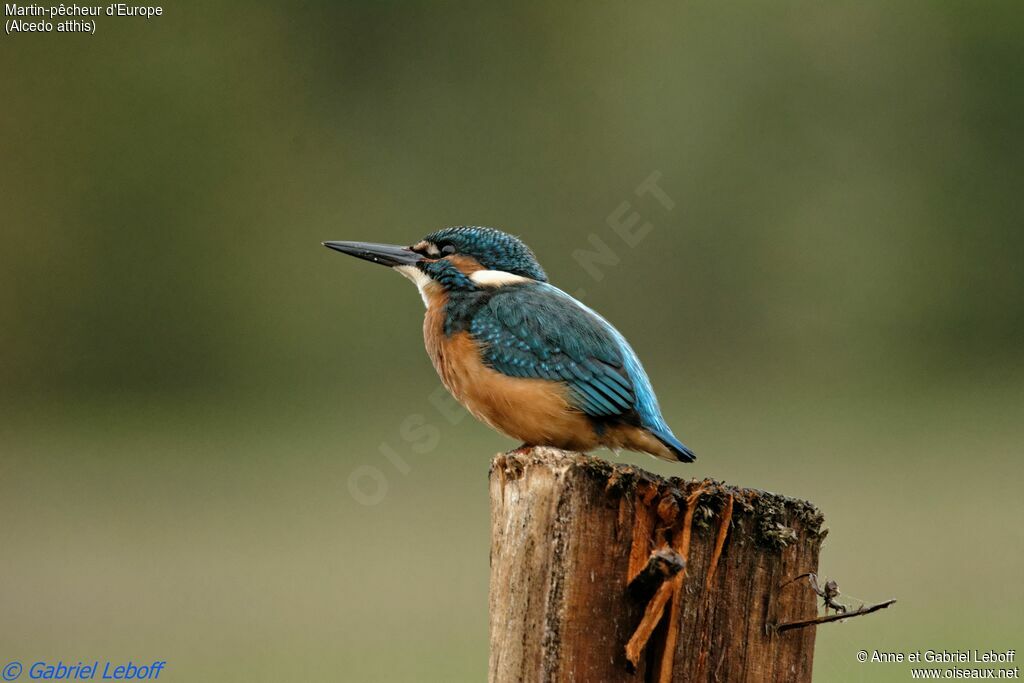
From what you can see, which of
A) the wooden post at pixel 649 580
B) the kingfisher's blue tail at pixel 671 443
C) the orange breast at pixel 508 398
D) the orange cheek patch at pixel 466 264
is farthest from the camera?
the orange cheek patch at pixel 466 264

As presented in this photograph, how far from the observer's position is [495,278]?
461 centimetres

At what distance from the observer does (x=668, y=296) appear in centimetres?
1434

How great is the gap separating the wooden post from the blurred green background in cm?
1045

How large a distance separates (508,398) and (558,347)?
235 mm

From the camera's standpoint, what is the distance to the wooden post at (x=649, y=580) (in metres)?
2.40

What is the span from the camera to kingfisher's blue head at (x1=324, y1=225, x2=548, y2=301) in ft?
15.2

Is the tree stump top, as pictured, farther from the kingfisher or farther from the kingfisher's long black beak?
the kingfisher's long black beak

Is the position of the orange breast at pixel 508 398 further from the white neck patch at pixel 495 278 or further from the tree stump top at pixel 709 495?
the tree stump top at pixel 709 495

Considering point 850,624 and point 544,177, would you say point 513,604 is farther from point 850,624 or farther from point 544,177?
point 544,177

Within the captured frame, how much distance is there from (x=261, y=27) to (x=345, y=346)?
4.22 m

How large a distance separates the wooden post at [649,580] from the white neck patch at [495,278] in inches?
81.0

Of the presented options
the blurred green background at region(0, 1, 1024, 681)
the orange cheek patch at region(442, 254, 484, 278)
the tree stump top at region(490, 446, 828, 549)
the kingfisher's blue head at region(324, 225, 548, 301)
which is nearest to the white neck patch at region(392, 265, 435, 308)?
the kingfisher's blue head at region(324, 225, 548, 301)

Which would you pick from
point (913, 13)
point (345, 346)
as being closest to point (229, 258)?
point (345, 346)

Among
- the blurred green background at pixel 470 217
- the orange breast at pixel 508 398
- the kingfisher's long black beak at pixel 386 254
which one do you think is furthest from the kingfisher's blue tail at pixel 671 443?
the blurred green background at pixel 470 217
